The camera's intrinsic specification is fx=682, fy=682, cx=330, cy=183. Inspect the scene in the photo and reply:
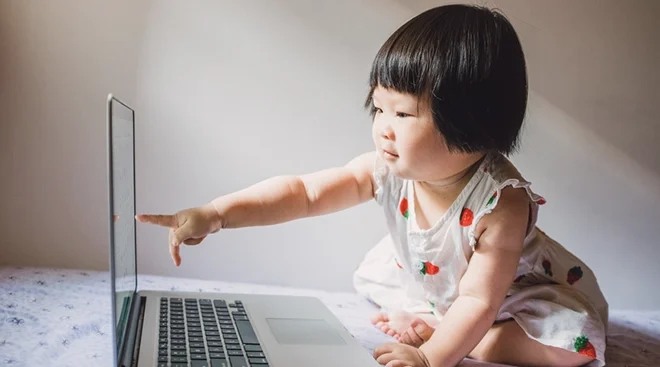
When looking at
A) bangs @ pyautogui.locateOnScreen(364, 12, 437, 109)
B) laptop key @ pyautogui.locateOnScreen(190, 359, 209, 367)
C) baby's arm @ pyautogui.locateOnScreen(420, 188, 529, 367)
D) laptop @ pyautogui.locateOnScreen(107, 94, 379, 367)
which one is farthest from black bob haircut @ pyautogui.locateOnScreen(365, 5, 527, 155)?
laptop key @ pyautogui.locateOnScreen(190, 359, 209, 367)

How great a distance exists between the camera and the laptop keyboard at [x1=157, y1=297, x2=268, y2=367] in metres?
0.76

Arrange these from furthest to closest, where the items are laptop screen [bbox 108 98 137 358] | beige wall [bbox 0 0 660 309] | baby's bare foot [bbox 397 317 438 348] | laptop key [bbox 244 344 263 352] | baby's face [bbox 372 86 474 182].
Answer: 1. beige wall [bbox 0 0 660 309]
2. baby's bare foot [bbox 397 317 438 348]
3. baby's face [bbox 372 86 474 182]
4. laptop key [bbox 244 344 263 352]
5. laptop screen [bbox 108 98 137 358]

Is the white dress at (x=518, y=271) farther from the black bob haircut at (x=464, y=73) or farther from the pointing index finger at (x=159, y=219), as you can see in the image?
the pointing index finger at (x=159, y=219)

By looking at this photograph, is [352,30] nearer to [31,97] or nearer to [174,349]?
[31,97]

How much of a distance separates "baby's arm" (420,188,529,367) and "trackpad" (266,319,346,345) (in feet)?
0.41

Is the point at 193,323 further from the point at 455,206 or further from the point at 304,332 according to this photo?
the point at 455,206

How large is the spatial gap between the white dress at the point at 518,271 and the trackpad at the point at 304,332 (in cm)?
21

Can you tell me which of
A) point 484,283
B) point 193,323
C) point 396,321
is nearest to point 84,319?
point 193,323

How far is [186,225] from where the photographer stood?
0.91 metres

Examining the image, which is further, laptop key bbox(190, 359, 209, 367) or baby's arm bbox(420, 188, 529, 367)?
baby's arm bbox(420, 188, 529, 367)

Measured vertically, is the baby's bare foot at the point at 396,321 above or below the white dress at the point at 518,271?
below

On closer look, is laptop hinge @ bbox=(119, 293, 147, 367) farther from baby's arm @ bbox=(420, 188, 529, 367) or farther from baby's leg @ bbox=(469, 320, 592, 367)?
baby's leg @ bbox=(469, 320, 592, 367)

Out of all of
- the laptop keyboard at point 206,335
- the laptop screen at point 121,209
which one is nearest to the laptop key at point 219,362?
the laptop keyboard at point 206,335

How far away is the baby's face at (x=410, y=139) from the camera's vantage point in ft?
3.01
